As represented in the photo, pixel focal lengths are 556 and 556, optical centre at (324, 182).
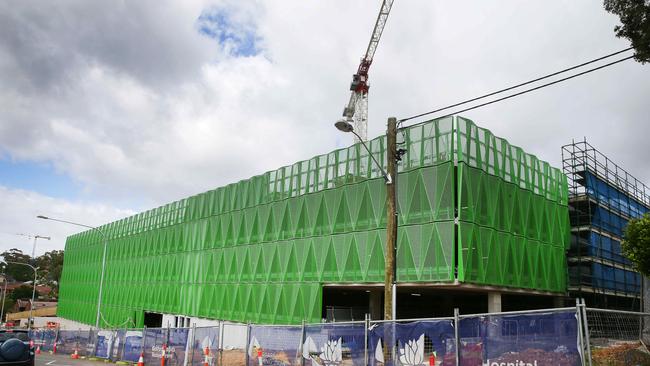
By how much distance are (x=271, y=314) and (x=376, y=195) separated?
41.4 feet

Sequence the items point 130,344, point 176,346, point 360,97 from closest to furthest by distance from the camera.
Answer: point 176,346, point 130,344, point 360,97

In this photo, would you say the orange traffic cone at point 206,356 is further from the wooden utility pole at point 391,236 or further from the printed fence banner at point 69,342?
the printed fence banner at point 69,342

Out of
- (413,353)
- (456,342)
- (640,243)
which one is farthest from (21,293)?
(456,342)

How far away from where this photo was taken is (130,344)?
1077 inches

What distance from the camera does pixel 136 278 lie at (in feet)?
205

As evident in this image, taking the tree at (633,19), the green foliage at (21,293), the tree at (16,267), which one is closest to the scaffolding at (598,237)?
the tree at (633,19)

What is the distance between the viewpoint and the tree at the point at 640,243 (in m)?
26.5

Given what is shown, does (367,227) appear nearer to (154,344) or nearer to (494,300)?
(494,300)

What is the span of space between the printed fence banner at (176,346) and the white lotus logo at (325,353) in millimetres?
7832

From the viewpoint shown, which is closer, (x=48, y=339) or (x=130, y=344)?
(x=130, y=344)

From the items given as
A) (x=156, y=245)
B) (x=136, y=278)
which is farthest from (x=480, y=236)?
(x=136, y=278)

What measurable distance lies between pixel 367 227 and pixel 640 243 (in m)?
13.9

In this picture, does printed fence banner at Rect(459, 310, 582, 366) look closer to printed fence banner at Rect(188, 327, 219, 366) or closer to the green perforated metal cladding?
printed fence banner at Rect(188, 327, 219, 366)

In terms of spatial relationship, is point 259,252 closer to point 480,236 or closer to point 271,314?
point 271,314
